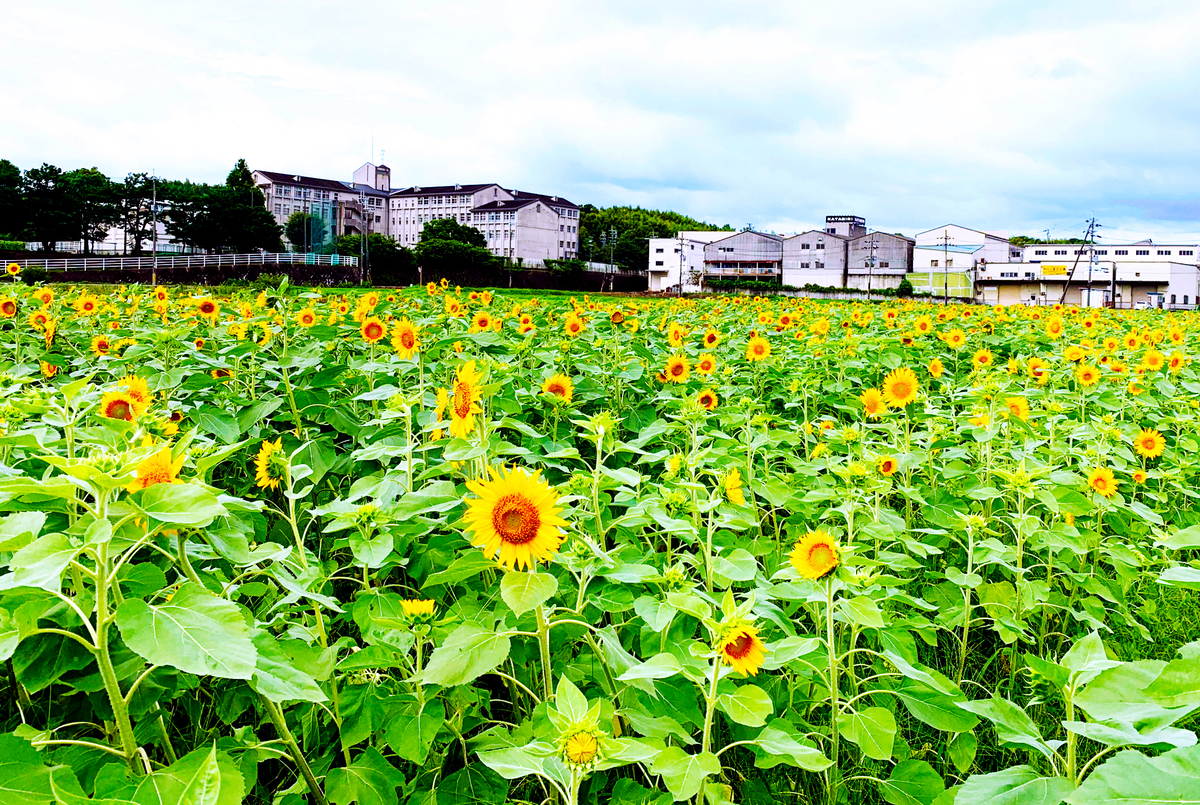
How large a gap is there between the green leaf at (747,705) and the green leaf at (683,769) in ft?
0.25

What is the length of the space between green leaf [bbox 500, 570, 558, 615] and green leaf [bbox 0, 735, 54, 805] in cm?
61

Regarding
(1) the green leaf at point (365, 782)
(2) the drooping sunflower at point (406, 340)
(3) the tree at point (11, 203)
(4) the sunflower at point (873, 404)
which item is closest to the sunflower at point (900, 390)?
(4) the sunflower at point (873, 404)

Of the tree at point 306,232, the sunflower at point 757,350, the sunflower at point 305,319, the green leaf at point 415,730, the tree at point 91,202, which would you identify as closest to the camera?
the green leaf at point 415,730

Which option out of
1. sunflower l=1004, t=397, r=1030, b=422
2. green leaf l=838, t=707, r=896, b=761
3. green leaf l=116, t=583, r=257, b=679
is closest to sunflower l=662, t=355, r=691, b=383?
sunflower l=1004, t=397, r=1030, b=422

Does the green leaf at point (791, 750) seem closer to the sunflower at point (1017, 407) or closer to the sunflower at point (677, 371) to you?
the sunflower at point (1017, 407)

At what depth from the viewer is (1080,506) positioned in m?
2.47

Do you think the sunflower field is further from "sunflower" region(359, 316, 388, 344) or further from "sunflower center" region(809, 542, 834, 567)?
"sunflower" region(359, 316, 388, 344)

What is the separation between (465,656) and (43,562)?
59cm

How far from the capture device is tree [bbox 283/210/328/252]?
6850 cm

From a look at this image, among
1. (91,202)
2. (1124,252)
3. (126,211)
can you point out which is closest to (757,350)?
(91,202)

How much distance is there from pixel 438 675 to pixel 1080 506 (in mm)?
2090

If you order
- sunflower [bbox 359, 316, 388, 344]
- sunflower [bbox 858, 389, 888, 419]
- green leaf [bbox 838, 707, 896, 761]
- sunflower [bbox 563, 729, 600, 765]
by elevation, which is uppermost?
sunflower [bbox 359, 316, 388, 344]

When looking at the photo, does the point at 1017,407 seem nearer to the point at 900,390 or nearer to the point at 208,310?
the point at 900,390

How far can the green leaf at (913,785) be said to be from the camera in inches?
58.4
